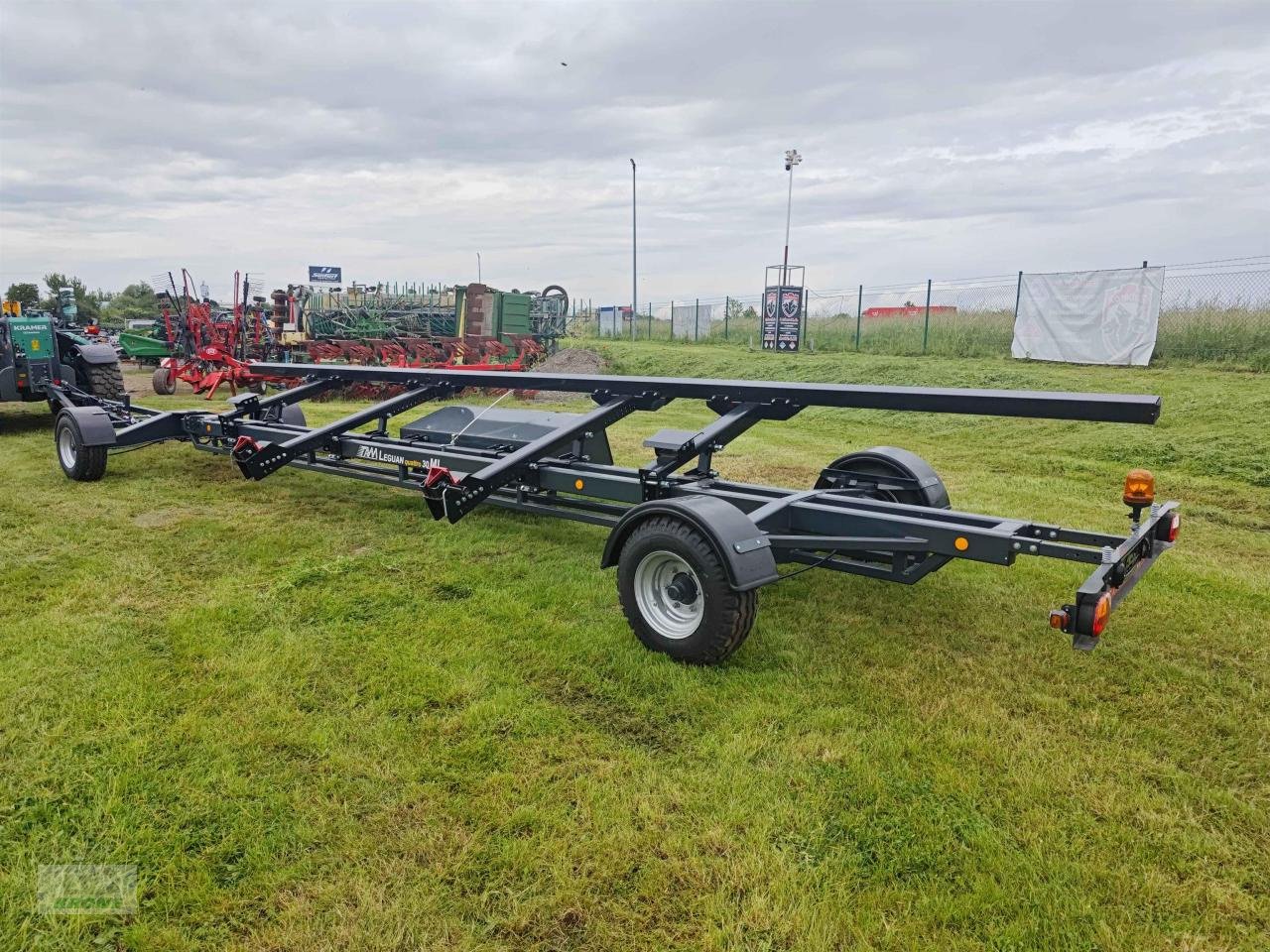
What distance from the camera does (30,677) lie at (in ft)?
11.1

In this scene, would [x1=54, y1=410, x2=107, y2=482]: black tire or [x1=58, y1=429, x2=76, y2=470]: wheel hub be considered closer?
[x1=54, y1=410, x2=107, y2=482]: black tire

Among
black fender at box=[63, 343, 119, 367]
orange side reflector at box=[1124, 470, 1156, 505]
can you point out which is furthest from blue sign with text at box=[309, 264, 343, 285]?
orange side reflector at box=[1124, 470, 1156, 505]

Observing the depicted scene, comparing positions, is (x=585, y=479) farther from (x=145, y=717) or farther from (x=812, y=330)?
(x=812, y=330)

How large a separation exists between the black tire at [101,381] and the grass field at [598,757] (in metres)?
5.39

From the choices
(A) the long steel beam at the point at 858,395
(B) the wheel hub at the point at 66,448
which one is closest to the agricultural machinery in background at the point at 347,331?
(B) the wheel hub at the point at 66,448

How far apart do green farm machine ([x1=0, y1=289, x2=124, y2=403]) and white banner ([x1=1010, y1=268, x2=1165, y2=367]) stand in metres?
16.9

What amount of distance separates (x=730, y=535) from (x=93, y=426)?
6.41 meters

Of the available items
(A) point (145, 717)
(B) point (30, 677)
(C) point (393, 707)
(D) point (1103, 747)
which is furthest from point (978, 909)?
(B) point (30, 677)

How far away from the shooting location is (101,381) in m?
9.95

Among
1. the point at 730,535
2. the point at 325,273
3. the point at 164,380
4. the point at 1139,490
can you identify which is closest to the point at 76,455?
the point at 730,535

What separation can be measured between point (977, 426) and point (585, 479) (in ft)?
26.4

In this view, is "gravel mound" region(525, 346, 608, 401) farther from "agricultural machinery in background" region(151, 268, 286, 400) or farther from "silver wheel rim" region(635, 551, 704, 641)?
"silver wheel rim" region(635, 551, 704, 641)

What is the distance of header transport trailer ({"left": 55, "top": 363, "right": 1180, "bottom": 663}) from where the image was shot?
3.45 metres

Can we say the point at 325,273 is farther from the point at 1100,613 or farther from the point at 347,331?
the point at 1100,613
